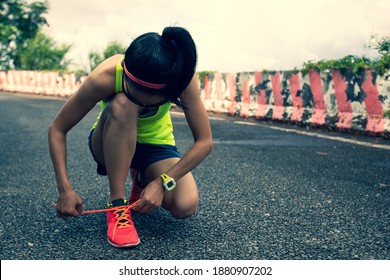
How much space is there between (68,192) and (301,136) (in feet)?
17.9

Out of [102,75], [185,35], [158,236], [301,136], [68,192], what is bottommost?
[301,136]

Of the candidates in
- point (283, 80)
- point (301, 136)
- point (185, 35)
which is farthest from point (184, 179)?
point (283, 80)

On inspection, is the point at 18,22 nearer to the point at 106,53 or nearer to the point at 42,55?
the point at 42,55

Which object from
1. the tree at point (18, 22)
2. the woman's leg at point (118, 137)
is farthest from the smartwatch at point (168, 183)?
the tree at point (18, 22)

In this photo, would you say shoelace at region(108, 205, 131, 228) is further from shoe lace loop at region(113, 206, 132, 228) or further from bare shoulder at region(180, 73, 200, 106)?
bare shoulder at region(180, 73, 200, 106)

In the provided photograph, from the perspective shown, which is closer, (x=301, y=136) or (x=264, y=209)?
(x=264, y=209)

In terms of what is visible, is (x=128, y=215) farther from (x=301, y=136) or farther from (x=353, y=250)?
(x=301, y=136)

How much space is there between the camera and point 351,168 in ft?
15.8

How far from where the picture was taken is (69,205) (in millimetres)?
2439

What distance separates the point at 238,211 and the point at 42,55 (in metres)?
28.5

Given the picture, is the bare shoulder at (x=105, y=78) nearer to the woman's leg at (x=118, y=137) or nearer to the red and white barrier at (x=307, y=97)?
the woman's leg at (x=118, y=137)

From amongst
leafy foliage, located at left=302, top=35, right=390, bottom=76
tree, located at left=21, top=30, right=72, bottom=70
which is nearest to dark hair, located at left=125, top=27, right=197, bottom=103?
leafy foliage, located at left=302, top=35, right=390, bottom=76

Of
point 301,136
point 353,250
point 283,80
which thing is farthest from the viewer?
point 283,80

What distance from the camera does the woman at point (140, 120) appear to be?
2184 mm
